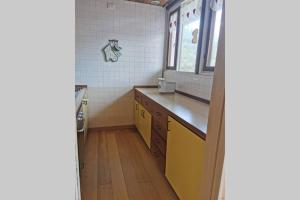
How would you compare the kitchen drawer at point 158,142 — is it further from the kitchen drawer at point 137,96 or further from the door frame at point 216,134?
the door frame at point 216,134

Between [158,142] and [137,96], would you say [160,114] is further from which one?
[137,96]

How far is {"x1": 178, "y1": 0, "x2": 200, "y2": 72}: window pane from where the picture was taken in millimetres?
2490

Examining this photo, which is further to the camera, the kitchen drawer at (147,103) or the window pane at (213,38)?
the kitchen drawer at (147,103)

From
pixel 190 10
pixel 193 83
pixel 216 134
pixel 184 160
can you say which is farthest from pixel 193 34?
pixel 216 134

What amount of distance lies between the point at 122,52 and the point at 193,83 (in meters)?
1.45

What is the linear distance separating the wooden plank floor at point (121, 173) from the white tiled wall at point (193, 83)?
1053mm

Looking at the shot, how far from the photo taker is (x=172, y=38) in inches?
129

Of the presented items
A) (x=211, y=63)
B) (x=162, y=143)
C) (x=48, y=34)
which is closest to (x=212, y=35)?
(x=211, y=63)

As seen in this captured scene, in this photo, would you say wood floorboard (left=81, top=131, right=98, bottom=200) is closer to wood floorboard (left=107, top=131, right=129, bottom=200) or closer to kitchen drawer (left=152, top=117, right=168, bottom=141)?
wood floorboard (left=107, top=131, right=129, bottom=200)

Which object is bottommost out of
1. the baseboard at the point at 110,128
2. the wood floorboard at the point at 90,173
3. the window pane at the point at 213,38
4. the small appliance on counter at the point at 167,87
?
the wood floorboard at the point at 90,173

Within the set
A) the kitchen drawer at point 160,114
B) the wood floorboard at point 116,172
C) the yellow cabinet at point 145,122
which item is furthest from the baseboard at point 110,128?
the kitchen drawer at point 160,114

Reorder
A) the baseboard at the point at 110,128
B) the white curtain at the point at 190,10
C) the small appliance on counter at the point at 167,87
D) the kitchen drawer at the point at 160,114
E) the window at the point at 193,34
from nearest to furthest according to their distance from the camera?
the kitchen drawer at the point at 160,114
the window at the point at 193,34
the white curtain at the point at 190,10
the small appliance on counter at the point at 167,87
the baseboard at the point at 110,128

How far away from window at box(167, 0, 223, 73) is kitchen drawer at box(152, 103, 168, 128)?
2.40ft

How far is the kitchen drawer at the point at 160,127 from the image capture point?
1.95 metres
